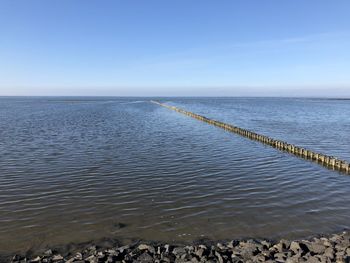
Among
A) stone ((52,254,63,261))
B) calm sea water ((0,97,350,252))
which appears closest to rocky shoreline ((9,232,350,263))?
stone ((52,254,63,261))

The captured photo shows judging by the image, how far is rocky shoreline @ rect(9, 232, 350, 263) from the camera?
998 centimetres

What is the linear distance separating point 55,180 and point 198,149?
14866 millimetres

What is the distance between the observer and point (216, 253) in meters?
10.3

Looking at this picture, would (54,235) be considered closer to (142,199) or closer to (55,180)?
(142,199)

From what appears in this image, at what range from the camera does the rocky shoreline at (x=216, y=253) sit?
9.98 m

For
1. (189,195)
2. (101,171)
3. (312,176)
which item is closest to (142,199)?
(189,195)

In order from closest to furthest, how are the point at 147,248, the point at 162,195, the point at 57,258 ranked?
the point at 57,258, the point at 147,248, the point at 162,195

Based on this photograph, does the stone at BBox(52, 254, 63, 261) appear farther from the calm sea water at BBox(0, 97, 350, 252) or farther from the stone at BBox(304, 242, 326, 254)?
the stone at BBox(304, 242, 326, 254)

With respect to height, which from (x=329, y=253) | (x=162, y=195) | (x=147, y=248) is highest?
(x=329, y=253)

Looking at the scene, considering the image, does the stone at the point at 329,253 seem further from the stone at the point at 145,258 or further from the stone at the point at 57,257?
the stone at the point at 57,257

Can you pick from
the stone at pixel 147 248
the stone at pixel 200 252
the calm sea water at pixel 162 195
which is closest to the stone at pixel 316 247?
the calm sea water at pixel 162 195

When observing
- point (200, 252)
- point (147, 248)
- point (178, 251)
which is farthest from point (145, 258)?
point (200, 252)

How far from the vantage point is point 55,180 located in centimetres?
1912

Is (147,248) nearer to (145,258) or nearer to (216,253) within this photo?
(145,258)
